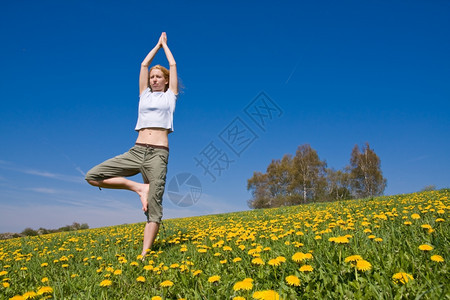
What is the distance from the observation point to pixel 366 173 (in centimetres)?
3959

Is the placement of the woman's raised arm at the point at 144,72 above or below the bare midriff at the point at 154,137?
above

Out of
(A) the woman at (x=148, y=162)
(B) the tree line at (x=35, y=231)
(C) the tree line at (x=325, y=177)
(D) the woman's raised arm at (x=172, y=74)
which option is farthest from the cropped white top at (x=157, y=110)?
(C) the tree line at (x=325, y=177)

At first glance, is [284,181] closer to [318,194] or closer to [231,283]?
[318,194]

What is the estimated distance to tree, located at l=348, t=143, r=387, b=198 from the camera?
39.6 m

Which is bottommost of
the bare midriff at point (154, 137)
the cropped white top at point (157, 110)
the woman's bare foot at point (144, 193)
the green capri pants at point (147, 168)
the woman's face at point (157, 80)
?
the woman's bare foot at point (144, 193)

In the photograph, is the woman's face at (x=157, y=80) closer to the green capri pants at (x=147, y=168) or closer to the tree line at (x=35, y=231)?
the green capri pants at (x=147, y=168)

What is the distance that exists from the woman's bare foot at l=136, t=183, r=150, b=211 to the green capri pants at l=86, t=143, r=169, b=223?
0.07 m

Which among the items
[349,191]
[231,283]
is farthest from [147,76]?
[349,191]

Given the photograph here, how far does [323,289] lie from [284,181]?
4152 cm

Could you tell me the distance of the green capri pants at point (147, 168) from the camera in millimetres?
4324

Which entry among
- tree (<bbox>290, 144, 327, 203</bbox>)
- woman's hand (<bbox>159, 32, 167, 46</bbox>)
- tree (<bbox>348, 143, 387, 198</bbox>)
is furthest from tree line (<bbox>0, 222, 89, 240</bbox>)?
tree (<bbox>348, 143, 387, 198</bbox>)

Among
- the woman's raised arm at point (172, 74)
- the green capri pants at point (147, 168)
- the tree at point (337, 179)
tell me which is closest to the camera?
the green capri pants at point (147, 168)

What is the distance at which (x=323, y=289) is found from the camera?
2035mm

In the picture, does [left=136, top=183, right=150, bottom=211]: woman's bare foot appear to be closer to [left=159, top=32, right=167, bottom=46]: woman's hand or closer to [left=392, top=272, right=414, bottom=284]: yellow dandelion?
[left=159, top=32, right=167, bottom=46]: woman's hand
